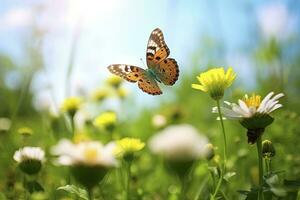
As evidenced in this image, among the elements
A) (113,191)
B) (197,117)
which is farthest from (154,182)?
(197,117)

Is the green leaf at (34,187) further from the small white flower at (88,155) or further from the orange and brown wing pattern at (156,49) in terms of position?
the orange and brown wing pattern at (156,49)

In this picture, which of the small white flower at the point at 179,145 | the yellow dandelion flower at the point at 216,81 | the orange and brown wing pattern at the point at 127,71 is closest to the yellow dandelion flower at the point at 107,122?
the orange and brown wing pattern at the point at 127,71

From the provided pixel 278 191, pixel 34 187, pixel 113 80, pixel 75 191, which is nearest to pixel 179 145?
pixel 278 191

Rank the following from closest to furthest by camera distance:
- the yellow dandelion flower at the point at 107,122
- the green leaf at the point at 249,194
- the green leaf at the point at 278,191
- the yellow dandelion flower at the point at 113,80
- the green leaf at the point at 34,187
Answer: the green leaf at the point at 278,191 < the green leaf at the point at 249,194 < the green leaf at the point at 34,187 < the yellow dandelion flower at the point at 107,122 < the yellow dandelion flower at the point at 113,80

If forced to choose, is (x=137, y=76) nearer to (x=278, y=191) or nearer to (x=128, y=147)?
(x=128, y=147)

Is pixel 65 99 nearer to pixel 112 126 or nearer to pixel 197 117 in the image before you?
pixel 112 126

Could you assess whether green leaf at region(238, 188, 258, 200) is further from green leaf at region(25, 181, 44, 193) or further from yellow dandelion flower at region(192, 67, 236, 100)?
green leaf at region(25, 181, 44, 193)

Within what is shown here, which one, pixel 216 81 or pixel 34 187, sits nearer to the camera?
pixel 216 81

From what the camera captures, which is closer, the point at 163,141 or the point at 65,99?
the point at 163,141
